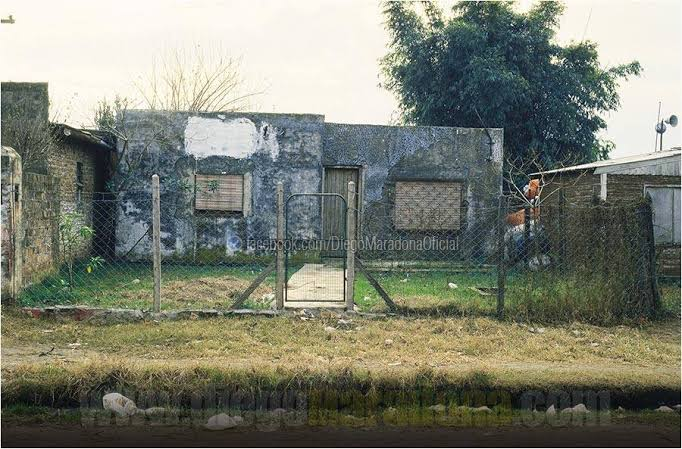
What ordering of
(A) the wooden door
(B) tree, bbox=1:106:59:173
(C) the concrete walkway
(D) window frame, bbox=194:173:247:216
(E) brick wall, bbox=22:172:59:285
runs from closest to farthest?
(C) the concrete walkway → (E) brick wall, bbox=22:172:59:285 → (B) tree, bbox=1:106:59:173 → (D) window frame, bbox=194:173:247:216 → (A) the wooden door

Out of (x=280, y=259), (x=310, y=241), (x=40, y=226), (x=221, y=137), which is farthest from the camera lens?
(x=221, y=137)

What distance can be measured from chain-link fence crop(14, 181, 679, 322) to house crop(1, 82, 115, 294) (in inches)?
8.1

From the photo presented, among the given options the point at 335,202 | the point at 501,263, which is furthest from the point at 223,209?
the point at 501,263

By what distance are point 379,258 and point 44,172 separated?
657 centimetres

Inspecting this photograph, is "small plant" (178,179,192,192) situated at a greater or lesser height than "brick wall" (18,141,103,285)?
greater

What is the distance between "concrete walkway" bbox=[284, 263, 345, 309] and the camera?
9.32m

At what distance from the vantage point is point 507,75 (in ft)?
68.2

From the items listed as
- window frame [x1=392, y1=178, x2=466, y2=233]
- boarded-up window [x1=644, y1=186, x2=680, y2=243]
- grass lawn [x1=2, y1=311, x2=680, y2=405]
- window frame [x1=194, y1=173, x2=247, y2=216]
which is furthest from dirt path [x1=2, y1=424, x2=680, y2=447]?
window frame [x1=392, y1=178, x2=466, y2=233]

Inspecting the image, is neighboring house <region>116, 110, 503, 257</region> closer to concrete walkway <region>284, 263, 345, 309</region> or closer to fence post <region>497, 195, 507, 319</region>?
concrete walkway <region>284, 263, 345, 309</region>

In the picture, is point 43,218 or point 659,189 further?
point 659,189

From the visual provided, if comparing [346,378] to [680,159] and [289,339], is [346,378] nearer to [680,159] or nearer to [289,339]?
[289,339]

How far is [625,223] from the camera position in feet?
29.8

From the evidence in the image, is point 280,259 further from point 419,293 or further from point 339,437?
point 339,437

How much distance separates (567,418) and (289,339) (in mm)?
3052
